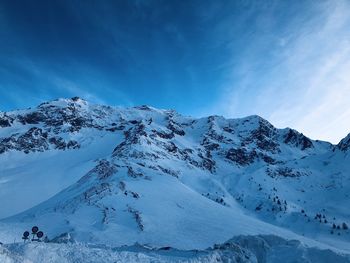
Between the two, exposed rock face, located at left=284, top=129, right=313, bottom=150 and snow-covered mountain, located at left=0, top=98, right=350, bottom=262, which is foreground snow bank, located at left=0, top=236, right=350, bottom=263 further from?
exposed rock face, located at left=284, top=129, right=313, bottom=150

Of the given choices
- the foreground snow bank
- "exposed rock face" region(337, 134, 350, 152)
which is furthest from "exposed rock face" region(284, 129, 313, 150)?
the foreground snow bank

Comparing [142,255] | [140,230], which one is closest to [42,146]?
[140,230]

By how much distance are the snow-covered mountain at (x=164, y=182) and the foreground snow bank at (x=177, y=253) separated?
14431 millimetres

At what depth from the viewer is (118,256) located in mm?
24766

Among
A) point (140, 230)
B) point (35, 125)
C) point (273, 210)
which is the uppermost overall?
point (35, 125)

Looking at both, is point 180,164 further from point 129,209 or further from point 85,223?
point 85,223

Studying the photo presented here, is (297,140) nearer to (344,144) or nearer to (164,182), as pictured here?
(344,144)

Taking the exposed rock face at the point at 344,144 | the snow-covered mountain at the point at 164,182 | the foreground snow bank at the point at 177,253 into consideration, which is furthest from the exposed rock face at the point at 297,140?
the foreground snow bank at the point at 177,253

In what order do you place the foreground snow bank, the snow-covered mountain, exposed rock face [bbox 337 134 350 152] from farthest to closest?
1. exposed rock face [bbox 337 134 350 152]
2. the snow-covered mountain
3. the foreground snow bank

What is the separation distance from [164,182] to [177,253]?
212 feet

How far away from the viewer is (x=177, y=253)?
2817cm

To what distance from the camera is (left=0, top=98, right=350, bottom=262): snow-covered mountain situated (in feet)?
213

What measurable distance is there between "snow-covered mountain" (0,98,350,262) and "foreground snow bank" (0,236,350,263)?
1443 cm

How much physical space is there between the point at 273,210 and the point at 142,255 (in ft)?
268
